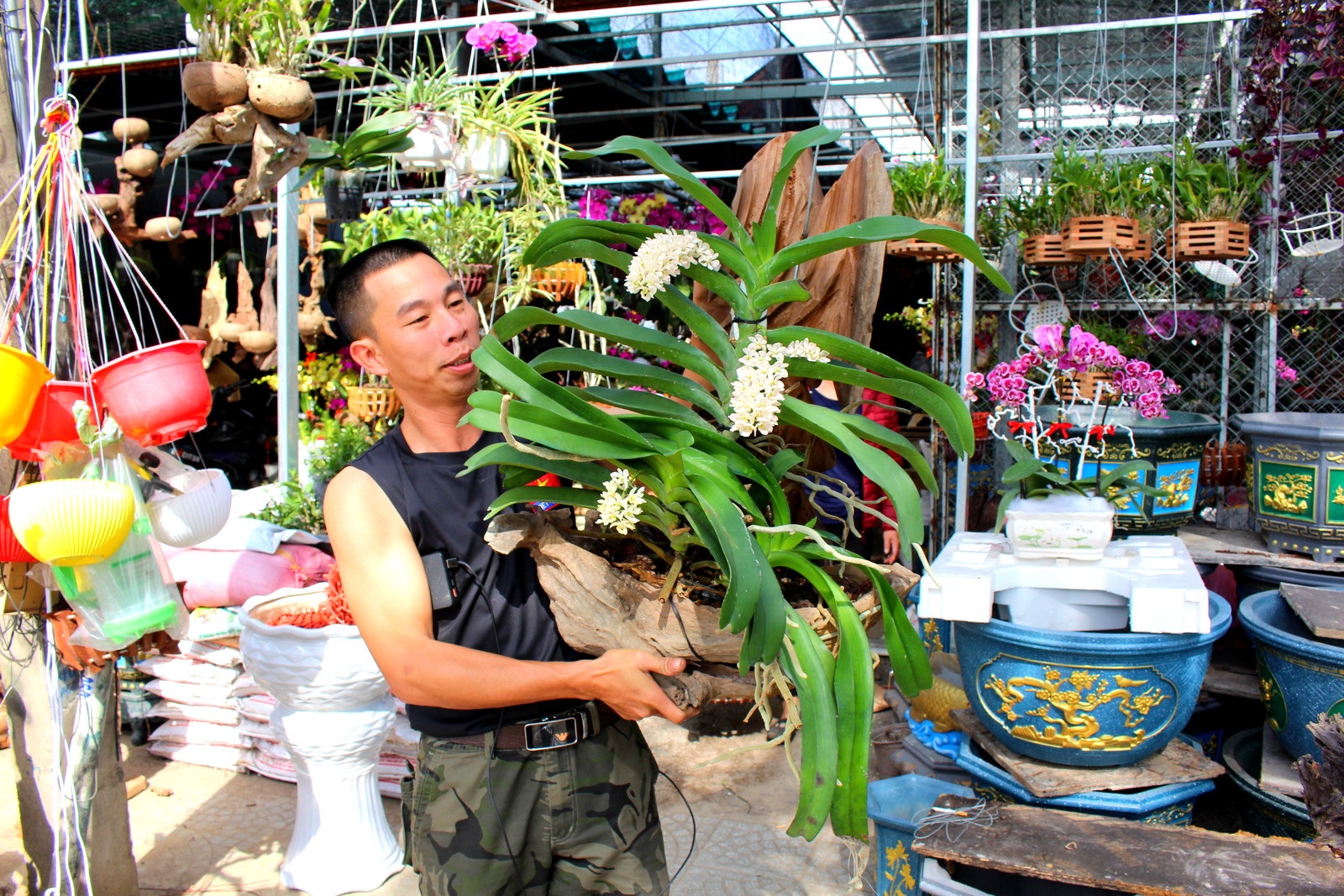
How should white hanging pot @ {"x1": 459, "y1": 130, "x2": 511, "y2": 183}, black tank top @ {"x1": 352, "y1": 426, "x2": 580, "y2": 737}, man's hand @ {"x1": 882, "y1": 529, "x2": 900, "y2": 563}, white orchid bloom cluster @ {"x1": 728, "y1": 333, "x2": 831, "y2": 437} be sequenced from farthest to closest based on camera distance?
man's hand @ {"x1": 882, "y1": 529, "x2": 900, "y2": 563} → white hanging pot @ {"x1": 459, "y1": 130, "x2": 511, "y2": 183} → black tank top @ {"x1": 352, "y1": 426, "x2": 580, "y2": 737} → white orchid bloom cluster @ {"x1": 728, "y1": 333, "x2": 831, "y2": 437}

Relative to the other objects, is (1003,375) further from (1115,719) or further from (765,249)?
(765,249)

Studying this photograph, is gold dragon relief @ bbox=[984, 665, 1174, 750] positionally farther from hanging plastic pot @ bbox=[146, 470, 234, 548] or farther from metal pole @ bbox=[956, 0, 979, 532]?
hanging plastic pot @ bbox=[146, 470, 234, 548]

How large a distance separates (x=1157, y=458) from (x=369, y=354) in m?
2.28

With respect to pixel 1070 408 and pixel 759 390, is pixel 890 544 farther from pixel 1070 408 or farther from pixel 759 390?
pixel 759 390

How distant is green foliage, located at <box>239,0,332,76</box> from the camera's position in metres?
2.10

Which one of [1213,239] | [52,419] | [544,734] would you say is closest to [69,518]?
[52,419]

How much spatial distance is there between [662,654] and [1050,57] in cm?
438

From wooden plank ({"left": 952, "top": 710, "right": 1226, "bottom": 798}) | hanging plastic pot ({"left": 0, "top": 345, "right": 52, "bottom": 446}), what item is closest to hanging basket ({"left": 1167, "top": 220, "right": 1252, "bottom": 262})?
wooden plank ({"left": 952, "top": 710, "right": 1226, "bottom": 798})

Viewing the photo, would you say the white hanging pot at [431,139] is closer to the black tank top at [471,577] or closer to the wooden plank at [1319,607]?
the black tank top at [471,577]

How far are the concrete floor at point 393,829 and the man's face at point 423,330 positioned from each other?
4.90 ft

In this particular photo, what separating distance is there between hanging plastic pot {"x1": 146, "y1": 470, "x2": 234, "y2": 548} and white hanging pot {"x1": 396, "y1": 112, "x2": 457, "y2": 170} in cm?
126

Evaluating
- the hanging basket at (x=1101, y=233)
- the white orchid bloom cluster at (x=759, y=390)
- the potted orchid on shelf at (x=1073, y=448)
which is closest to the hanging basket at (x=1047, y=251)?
the hanging basket at (x=1101, y=233)

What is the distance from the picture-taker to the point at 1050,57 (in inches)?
175

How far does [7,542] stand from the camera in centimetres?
160
